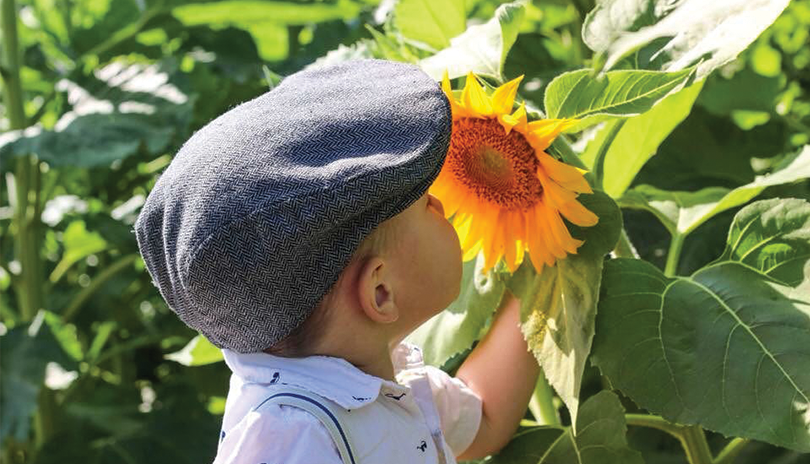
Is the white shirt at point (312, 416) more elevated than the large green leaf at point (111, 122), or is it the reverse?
the white shirt at point (312, 416)

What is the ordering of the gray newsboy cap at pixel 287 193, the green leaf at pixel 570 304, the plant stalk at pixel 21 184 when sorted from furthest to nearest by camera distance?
the plant stalk at pixel 21 184 → the green leaf at pixel 570 304 → the gray newsboy cap at pixel 287 193

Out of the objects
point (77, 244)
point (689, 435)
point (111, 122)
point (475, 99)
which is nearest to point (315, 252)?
point (475, 99)

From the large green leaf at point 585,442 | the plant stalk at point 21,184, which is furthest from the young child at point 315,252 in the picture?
the plant stalk at point 21,184

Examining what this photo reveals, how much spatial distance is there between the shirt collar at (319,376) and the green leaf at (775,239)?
0.28 meters

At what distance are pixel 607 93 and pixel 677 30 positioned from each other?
0.30 feet

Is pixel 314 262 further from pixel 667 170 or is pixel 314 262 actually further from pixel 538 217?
pixel 667 170

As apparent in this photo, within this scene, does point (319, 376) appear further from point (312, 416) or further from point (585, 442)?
point (585, 442)

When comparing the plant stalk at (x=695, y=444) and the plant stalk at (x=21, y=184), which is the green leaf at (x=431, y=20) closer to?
the plant stalk at (x=695, y=444)

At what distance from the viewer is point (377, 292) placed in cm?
77

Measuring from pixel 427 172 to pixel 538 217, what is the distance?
116 millimetres

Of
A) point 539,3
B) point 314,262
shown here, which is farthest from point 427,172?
point 539,3

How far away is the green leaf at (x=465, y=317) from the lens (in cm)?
89

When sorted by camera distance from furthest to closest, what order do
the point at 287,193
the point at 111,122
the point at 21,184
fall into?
the point at 21,184 → the point at 111,122 → the point at 287,193

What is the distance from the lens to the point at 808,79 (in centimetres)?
160
